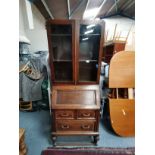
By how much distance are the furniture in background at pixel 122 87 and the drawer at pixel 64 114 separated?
0.62 meters

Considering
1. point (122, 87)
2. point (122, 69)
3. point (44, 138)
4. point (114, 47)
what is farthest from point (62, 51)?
point (114, 47)

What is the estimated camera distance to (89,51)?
2.24 metres

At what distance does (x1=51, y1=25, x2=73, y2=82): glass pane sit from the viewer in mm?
2094

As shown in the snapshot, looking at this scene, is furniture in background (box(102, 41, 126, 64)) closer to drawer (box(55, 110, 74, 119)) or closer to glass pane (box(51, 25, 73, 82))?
glass pane (box(51, 25, 73, 82))

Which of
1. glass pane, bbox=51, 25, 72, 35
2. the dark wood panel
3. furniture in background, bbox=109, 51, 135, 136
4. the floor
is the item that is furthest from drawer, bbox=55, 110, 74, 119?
glass pane, bbox=51, 25, 72, 35

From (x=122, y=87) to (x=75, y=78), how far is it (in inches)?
28.3

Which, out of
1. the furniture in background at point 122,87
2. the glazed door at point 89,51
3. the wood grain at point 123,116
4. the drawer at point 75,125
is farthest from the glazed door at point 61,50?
the wood grain at point 123,116

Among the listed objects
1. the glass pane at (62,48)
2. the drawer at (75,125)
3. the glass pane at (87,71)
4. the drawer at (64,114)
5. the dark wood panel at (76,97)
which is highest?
the glass pane at (62,48)

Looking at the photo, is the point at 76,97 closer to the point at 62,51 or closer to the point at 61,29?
the point at 62,51

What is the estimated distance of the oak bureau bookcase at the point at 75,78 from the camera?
2107mm

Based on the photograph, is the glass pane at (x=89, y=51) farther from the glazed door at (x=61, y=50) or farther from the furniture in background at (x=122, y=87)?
the furniture in background at (x=122, y=87)
